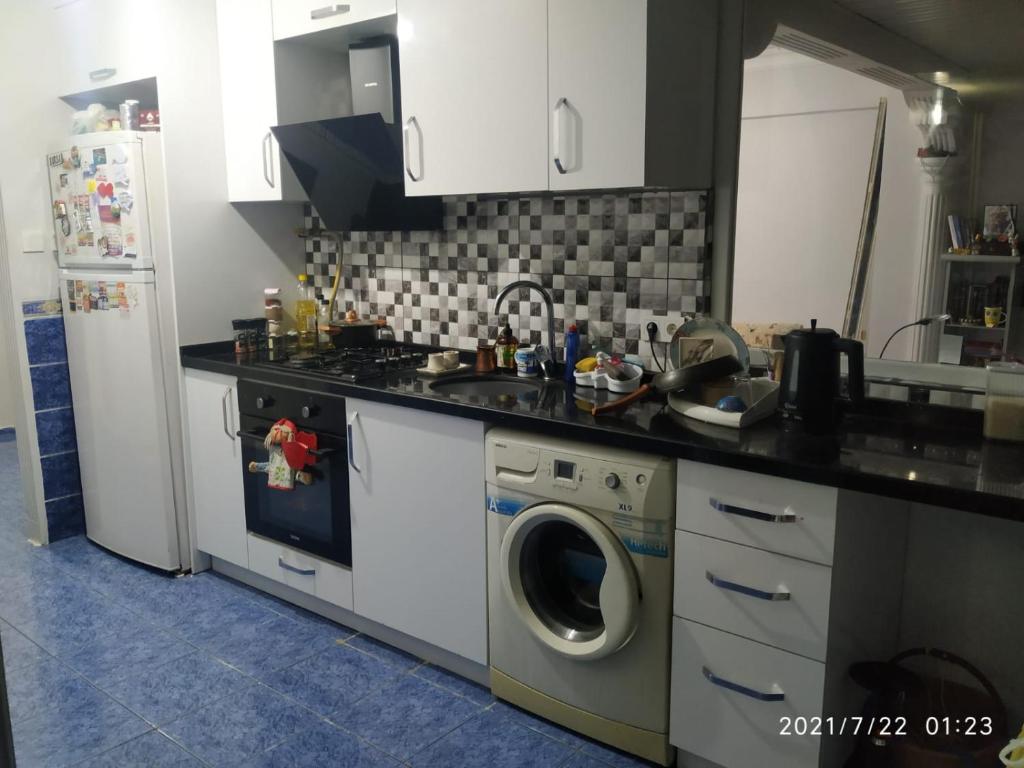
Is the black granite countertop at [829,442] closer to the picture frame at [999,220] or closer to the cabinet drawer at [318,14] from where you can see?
the picture frame at [999,220]

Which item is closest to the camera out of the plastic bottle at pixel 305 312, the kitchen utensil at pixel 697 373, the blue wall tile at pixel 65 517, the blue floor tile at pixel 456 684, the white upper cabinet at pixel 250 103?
the kitchen utensil at pixel 697 373

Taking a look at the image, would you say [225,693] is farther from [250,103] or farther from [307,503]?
[250,103]

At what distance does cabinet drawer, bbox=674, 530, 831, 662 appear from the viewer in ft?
5.62

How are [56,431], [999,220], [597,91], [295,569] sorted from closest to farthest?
1. [999,220]
2. [597,91]
3. [295,569]
4. [56,431]

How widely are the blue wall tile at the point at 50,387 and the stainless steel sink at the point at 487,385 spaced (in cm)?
190

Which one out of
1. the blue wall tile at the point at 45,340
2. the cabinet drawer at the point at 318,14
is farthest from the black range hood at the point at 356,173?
the blue wall tile at the point at 45,340

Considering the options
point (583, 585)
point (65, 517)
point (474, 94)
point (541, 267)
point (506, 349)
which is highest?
point (474, 94)

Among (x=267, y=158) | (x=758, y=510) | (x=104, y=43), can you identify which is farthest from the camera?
(x=104, y=43)

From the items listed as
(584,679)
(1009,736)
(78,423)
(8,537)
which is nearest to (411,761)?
(584,679)

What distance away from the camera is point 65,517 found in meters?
3.60

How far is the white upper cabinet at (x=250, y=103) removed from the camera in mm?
2928

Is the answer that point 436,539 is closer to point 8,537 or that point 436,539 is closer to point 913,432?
point 913,432

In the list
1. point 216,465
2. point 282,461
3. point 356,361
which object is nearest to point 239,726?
point 282,461

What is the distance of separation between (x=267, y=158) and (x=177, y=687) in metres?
1.81
